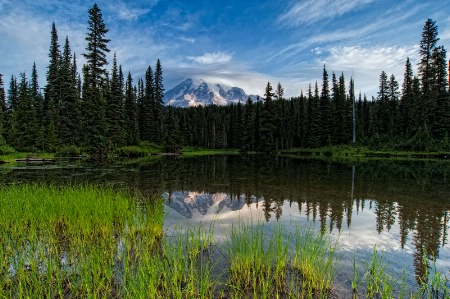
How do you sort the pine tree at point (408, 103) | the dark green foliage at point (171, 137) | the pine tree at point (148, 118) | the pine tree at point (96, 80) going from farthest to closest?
1. the pine tree at point (148, 118)
2. the dark green foliage at point (171, 137)
3. the pine tree at point (408, 103)
4. the pine tree at point (96, 80)

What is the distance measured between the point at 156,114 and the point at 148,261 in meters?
69.8

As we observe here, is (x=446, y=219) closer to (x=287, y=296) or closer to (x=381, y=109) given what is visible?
(x=287, y=296)

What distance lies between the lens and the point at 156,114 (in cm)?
7175

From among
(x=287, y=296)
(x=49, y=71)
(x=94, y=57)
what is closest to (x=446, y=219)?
(x=287, y=296)

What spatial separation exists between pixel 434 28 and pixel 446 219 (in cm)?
5772

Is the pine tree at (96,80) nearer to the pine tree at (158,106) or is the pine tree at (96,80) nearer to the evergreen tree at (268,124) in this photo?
the pine tree at (158,106)

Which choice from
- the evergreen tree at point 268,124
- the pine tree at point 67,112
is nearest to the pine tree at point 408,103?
the evergreen tree at point 268,124

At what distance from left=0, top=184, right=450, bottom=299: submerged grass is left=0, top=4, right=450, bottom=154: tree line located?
116 ft

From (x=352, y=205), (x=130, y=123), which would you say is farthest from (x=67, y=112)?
(x=352, y=205)

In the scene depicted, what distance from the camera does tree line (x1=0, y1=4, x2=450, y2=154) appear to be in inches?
1703

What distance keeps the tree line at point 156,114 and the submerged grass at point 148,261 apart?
116ft

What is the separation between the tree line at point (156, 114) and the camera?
142ft

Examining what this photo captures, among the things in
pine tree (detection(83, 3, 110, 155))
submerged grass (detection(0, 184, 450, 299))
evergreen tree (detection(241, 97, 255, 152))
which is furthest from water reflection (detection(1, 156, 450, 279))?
evergreen tree (detection(241, 97, 255, 152))

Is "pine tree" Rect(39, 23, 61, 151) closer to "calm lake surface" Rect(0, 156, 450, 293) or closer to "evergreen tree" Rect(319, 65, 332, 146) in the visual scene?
"calm lake surface" Rect(0, 156, 450, 293)
